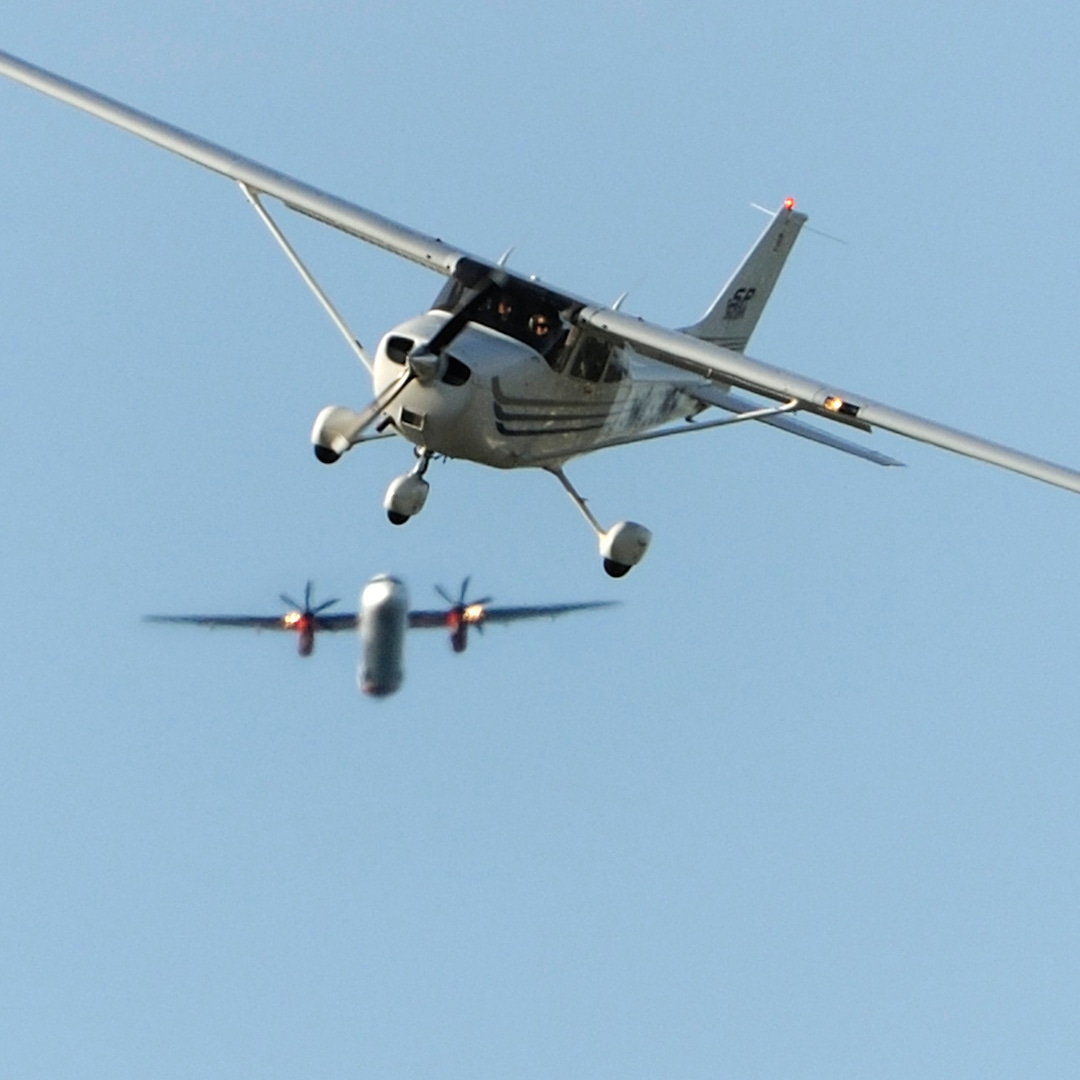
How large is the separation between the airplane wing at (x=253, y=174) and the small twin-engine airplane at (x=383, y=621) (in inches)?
137

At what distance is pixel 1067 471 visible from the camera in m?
27.9

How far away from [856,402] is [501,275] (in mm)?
3669

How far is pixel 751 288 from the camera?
1459 inches

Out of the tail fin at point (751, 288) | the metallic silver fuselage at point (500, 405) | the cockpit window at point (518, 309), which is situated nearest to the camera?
the metallic silver fuselage at point (500, 405)

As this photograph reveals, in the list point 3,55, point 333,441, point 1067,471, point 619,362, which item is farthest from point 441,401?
point 3,55

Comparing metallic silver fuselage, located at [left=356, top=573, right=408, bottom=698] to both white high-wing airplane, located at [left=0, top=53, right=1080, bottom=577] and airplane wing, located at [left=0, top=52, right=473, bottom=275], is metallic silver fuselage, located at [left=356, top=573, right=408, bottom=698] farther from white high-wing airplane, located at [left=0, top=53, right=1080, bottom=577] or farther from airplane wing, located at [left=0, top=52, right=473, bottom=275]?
airplane wing, located at [left=0, top=52, right=473, bottom=275]

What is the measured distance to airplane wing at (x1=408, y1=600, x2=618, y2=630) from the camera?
103 ft

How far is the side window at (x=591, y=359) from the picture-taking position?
29703 millimetres

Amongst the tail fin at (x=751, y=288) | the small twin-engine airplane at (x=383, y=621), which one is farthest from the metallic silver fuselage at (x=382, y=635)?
the tail fin at (x=751, y=288)

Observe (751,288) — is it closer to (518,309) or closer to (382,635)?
(518,309)

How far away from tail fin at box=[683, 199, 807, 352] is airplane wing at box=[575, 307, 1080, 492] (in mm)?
6790

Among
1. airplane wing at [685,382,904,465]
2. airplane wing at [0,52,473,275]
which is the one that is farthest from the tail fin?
airplane wing at [0,52,473,275]

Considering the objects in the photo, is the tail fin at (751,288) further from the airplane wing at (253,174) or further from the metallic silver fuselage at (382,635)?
the metallic silver fuselage at (382,635)

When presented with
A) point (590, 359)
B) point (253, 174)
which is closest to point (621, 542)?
point (590, 359)
